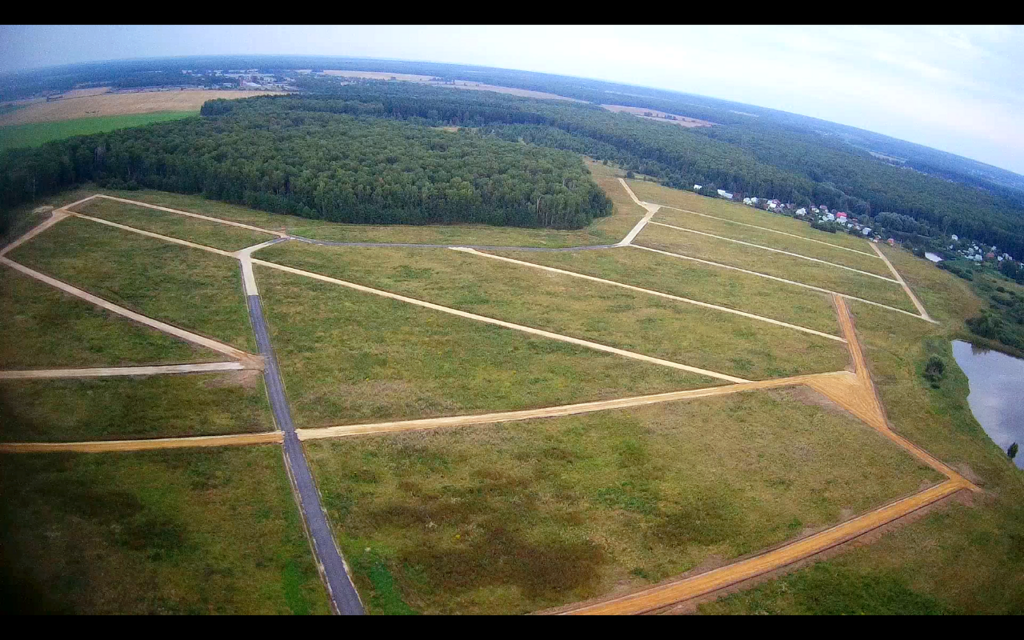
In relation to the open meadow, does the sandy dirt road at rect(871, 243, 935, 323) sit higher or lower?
higher

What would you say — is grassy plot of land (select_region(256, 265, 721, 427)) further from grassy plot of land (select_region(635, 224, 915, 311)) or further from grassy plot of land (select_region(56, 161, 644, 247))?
grassy plot of land (select_region(635, 224, 915, 311))

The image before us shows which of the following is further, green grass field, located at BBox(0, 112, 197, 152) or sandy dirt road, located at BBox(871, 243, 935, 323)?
sandy dirt road, located at BBox(871, 243, 935, 323)

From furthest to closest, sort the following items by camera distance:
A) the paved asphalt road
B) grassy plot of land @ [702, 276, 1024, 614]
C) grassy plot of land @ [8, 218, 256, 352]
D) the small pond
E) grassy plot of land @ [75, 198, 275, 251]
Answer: grassy plot of land @ [75, 198, 275, 251] → the small pond → grassy plot of land @ [8, 218, 256, 352] → grassy plot of land @ [702, 276, 1024, 614] → the paved asphalt road

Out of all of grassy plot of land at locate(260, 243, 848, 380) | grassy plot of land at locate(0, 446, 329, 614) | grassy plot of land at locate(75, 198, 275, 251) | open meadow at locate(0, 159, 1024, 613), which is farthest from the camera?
grassy plot of land at locate(75, 198, 275, 251)

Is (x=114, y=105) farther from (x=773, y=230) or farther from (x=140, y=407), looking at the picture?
(x=773, y=230)

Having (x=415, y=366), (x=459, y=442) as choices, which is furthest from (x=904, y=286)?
(x=459, y=442)

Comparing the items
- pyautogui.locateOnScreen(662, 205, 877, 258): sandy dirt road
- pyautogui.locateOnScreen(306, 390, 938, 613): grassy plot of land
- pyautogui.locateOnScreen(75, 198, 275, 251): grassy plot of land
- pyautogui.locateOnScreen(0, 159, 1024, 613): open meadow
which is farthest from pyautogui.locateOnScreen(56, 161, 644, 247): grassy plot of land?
pyautogui.locateOnScreen(306, 390, 938, 613): grassy plot of land
